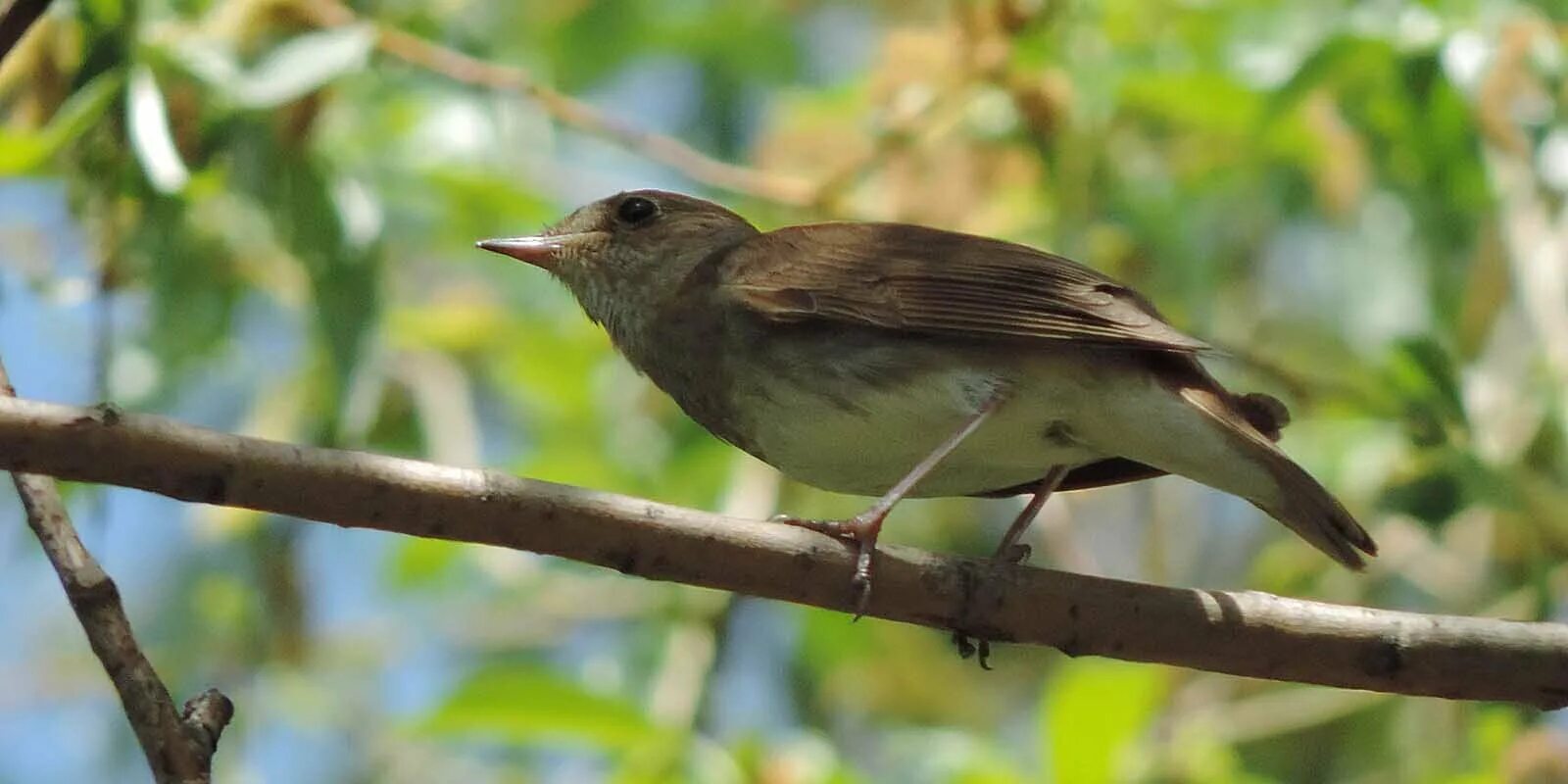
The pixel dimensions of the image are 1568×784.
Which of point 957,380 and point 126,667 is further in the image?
point 957,380

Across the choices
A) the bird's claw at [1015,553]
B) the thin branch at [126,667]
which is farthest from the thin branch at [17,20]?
the bird's claw at [1015,553]

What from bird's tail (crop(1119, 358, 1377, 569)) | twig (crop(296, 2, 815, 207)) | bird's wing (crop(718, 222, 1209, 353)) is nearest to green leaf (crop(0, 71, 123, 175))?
twig (crop(296, 2, 815, 207))

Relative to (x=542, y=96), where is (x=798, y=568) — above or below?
below

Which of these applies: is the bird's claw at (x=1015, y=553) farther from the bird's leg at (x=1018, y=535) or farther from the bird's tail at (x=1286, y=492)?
the bird's tail at (x=1286, y=492)

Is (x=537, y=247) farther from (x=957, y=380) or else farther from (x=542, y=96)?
(x=957, y=380)

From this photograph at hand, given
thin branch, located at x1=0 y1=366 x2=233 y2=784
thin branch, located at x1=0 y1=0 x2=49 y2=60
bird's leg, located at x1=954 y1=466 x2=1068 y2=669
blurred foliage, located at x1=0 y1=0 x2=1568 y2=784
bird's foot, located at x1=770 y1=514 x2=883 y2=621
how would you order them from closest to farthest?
1. thin branch, located at x1=0 y1=366 x2=233 y2=784
2. thin branch, located at x1=0 y1=0 x2=49 y2=60
3. bird's foot, located at x1=770 y1=514 x2=883 y2=621
4. bird's leg, located at x1=954 y1=466 x2=1068 y2=669
5. blurred foliage, located at x1=0 y1=0 x2=1568 y2=784

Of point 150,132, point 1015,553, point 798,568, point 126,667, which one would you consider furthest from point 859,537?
point 150,132

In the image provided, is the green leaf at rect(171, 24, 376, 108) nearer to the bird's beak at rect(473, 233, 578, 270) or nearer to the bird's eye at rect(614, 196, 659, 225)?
the bird's beak at rect(473, 233, 578, 270)
